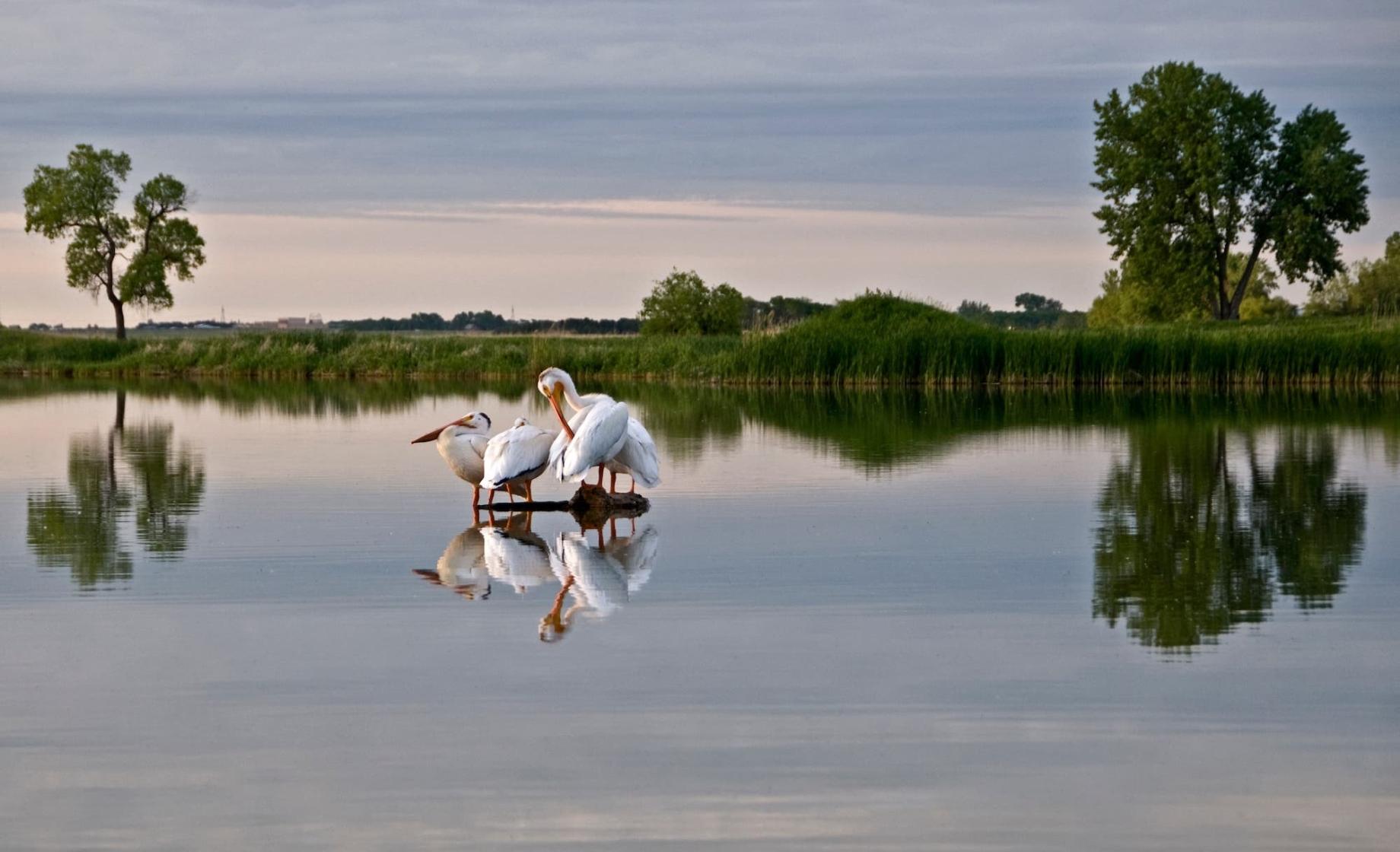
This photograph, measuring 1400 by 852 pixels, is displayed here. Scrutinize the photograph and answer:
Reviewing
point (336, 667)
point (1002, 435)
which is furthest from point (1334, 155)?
point (336, 667)

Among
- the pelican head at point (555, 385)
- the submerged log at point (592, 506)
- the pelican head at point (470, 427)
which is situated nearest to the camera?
the submerged log at point (592, 506)

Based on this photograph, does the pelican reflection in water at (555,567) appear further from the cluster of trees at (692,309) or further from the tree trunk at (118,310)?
the tree trunk at (118,310)

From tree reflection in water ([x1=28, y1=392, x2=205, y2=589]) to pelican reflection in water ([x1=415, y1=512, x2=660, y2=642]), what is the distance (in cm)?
166

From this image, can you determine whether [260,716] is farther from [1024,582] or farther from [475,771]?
[1024,582]

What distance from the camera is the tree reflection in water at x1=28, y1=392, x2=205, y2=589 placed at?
9062 mm

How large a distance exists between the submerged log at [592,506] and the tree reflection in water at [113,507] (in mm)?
2176

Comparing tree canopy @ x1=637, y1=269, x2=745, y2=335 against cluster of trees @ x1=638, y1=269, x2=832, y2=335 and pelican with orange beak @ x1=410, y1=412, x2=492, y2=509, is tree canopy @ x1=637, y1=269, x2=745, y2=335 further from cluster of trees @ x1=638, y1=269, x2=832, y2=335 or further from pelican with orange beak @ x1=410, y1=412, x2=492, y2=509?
pelican with orange beak @ x1=410, y1=412, x2=492, y2=509

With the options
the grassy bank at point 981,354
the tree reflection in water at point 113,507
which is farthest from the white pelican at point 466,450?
the grassy bank at point 981,354

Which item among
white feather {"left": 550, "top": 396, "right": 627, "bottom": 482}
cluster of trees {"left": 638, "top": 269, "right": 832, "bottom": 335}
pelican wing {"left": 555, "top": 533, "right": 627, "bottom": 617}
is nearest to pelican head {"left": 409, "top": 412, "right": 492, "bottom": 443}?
white feather {"left": 550, "top": 396, "right": 627, "bottom": 482}

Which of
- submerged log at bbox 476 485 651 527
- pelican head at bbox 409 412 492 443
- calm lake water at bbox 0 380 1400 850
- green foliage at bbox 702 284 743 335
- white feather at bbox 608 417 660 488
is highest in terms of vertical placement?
green foliage at bbox 702 284 743 335

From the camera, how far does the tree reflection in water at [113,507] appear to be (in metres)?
9.06

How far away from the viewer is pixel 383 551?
924cm

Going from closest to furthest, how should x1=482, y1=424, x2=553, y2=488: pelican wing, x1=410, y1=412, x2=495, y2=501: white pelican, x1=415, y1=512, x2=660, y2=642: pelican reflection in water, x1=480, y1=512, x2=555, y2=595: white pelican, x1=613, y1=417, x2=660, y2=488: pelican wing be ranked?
x1=415, y1=512, x2=660, y2=642: pelican reflection in water, x1=480, y1=512, x2=555, y2=595: white pelican, x1=482, y1=424, x2=553, y2=488: pelican wing, x1=613, y1=417, x2=660, y2=488: pelican wing, x1=410, y1=412, x2=495, y2=501: white pelican

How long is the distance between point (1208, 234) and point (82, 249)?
37149 mm
